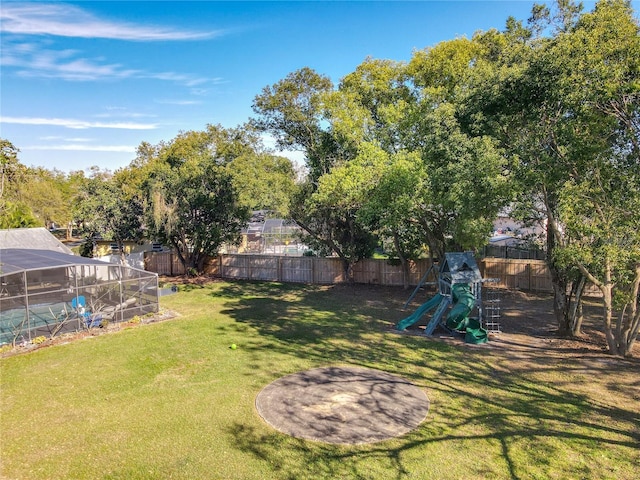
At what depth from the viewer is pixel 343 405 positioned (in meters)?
8.38

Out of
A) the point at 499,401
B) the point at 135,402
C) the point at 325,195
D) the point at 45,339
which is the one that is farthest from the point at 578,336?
the point at 45,339

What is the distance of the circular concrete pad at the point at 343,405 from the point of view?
737cm

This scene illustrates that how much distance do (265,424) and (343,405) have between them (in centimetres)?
173

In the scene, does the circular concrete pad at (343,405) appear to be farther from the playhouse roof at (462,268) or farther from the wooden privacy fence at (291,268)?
the wooden privacy fence at (291,268)

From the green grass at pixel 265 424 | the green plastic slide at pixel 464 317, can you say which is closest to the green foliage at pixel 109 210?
the green grass at pixel 265 424

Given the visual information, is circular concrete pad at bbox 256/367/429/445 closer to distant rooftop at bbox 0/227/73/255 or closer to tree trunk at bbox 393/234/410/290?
tree trunk at bbox 393/234/410/290

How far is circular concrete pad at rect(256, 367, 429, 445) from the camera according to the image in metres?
7.37

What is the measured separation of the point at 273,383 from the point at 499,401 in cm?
508

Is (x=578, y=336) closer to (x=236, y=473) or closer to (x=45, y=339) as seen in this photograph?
(x=236, y=473)

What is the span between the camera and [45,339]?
12.8 m

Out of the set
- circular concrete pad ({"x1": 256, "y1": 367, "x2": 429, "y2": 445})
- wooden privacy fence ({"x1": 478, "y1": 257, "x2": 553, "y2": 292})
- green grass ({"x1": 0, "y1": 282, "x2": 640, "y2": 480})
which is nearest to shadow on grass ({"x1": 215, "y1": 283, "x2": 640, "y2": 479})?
green grass ({"x1": 0, "y1": 282, "x2": 640, "y2": 480})

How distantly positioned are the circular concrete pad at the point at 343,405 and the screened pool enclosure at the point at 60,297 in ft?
27.7

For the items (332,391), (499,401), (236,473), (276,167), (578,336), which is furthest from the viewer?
(276,167)

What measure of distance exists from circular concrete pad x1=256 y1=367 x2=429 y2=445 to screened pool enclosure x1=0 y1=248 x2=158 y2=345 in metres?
8.46
